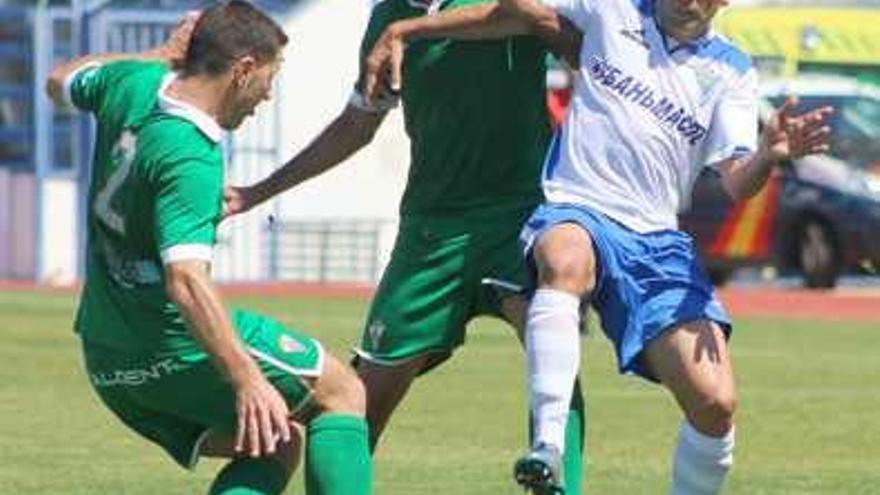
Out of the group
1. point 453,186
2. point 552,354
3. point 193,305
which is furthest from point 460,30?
point 193,305

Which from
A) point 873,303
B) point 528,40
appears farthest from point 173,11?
point 528,40

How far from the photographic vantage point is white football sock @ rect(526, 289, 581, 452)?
936 centimetres

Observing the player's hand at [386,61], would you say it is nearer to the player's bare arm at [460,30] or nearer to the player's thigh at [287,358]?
the player's bare arm at [460,30]

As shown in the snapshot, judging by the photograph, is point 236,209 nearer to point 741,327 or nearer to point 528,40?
point 528,40

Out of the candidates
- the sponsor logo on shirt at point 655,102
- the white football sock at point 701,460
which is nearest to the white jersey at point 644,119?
the sponsor logo on shirt at point 655,102

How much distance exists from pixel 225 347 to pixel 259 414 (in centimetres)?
22

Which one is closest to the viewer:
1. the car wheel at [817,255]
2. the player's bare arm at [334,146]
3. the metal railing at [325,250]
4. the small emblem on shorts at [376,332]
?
the small emblem on shorts at [376,332]

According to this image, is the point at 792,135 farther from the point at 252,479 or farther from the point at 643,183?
the point at 252,479

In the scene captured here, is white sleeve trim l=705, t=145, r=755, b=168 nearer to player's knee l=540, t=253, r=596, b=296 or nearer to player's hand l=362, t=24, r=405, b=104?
player's knee l=540, t=253, r=596, b=296

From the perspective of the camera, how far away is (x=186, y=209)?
8.05m

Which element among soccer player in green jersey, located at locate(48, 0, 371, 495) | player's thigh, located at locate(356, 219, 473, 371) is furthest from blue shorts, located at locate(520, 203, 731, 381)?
soccer player in green jersey, located at locate(48, 0, 371, 495)

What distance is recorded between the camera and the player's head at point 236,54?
816 centimetres

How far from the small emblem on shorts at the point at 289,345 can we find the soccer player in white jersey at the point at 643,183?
3.67 ft

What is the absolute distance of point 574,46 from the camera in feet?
32.7
